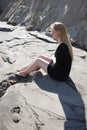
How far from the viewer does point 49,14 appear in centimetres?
1016

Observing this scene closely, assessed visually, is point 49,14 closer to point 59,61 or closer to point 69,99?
point 59,61

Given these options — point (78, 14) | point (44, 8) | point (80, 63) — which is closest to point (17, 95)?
point (80, 63)

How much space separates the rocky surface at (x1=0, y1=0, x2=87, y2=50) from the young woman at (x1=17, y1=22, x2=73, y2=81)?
268 cm

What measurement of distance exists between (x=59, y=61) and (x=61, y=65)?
97 mm

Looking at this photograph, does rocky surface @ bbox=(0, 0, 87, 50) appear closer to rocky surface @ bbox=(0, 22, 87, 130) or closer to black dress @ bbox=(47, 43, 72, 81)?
rocky surface @ bbox=(0, 22, 87, 130)

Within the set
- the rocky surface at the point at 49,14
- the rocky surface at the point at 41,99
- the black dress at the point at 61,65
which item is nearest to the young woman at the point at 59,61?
the black dress at the point at 61,65

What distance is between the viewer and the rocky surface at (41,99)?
175 inches

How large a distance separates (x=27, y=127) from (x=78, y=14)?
17.8 ft

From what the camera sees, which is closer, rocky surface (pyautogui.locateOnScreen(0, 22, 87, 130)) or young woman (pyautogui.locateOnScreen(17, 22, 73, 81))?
rocky surface (pyautogui.locateOnScreen(0, 22, 87, 130))

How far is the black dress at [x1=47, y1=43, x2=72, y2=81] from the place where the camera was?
5383mm

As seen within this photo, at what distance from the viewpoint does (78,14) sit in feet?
30.1

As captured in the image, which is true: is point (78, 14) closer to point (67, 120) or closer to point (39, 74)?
point (39, 74)

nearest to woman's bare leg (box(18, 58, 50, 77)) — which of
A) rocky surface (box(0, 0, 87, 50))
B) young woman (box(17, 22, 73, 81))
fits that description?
young woman (box(17, 22, 73, 81))

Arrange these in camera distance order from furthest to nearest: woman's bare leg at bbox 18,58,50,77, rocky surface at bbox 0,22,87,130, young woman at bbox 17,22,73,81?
woman's bare leg at bbox 18,58,50,77 < young woman at bbox 17,22,73,81 < rocky surface at bbox 0,22,87,130
